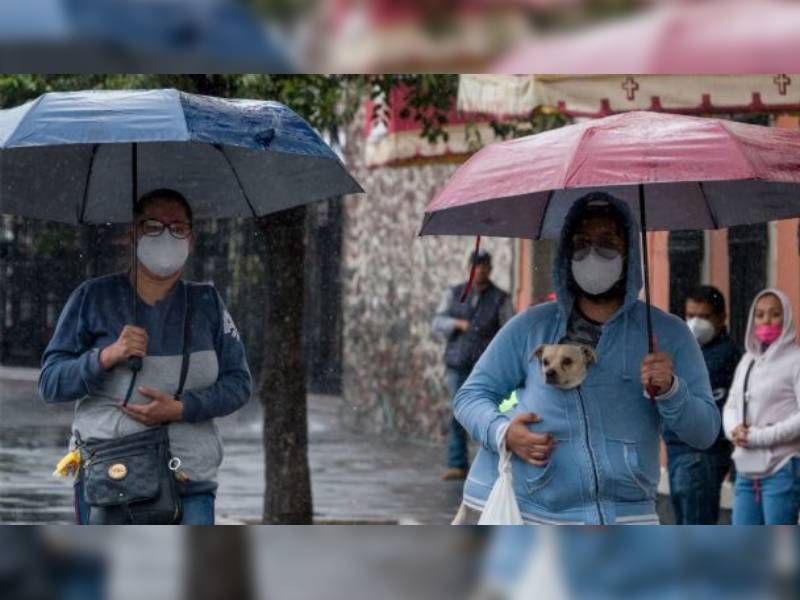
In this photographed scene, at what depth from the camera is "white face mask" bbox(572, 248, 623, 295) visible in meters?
5.64

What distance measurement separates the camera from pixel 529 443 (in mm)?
5289

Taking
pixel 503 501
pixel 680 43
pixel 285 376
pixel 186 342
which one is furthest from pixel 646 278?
pixel 285 376

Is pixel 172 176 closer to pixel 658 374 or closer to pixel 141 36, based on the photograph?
pixel 658 374

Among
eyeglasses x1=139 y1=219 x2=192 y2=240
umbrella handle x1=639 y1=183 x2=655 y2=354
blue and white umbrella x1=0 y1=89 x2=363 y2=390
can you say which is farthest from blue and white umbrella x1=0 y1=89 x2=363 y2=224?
umbrella handle x1=639 y1=183 x2=655 y2=354

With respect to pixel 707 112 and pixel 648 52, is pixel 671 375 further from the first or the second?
pixel 707 112

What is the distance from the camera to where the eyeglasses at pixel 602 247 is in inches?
224

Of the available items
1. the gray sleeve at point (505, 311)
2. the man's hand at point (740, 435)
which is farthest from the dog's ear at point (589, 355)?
the gray sleeve at point (505, 311)

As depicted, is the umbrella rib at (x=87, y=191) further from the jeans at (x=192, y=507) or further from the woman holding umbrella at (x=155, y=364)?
the jeans at (x=192, y=507)

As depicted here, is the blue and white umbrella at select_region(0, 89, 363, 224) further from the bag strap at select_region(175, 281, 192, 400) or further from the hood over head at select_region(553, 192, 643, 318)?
the hood over head at select_region(553, 192, 643, 318)

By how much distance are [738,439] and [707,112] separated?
1.55 meters

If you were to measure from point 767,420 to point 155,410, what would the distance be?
13.7ft

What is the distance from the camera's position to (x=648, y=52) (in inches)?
164

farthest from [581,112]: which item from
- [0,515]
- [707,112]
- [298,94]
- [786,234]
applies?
[0,515]

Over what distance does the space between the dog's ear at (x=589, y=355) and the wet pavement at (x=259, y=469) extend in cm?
522
